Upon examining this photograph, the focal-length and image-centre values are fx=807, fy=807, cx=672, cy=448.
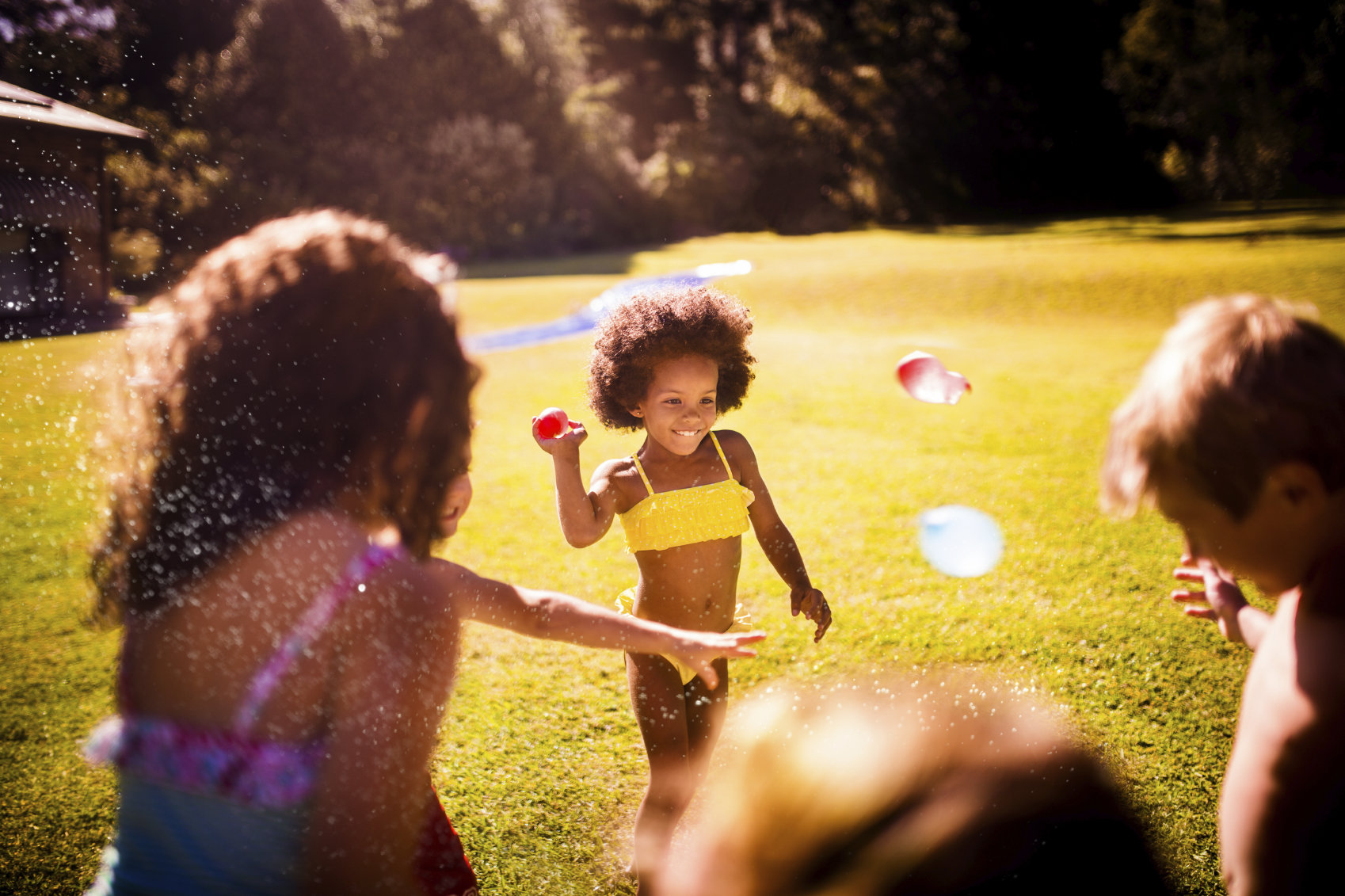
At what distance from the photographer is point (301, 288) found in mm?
1239

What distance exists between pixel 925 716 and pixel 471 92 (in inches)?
1142

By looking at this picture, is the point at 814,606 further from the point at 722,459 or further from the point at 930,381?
the point at 930,381

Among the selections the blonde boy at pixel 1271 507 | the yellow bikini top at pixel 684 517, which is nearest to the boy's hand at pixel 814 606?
A: the yellow bikini top at pixel 684 517

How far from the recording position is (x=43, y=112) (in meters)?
3.12

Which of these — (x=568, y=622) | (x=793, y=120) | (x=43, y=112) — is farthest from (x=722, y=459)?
(x=793, y=120)

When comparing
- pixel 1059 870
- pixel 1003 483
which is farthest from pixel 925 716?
pixel 1003 483

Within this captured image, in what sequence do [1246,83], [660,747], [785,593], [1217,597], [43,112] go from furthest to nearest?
[1246,83] → [785,593] → [43,112] → [660,747] → [1217,597]

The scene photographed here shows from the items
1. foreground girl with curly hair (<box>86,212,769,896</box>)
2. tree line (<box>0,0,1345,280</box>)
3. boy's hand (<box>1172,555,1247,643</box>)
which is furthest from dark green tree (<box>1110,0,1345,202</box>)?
foreground girl with curly hair (<box>86,212,769,896</box>)

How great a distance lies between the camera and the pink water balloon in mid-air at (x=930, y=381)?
10.6 ft

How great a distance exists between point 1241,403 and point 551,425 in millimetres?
1428

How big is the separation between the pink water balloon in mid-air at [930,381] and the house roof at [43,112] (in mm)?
3382

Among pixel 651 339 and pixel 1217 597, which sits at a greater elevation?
pixel 651 339

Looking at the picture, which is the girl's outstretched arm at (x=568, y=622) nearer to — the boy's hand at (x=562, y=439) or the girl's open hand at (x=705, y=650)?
the girl's open hand at (x=705, y=650)

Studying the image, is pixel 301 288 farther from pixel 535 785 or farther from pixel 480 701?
pixel 480 701
